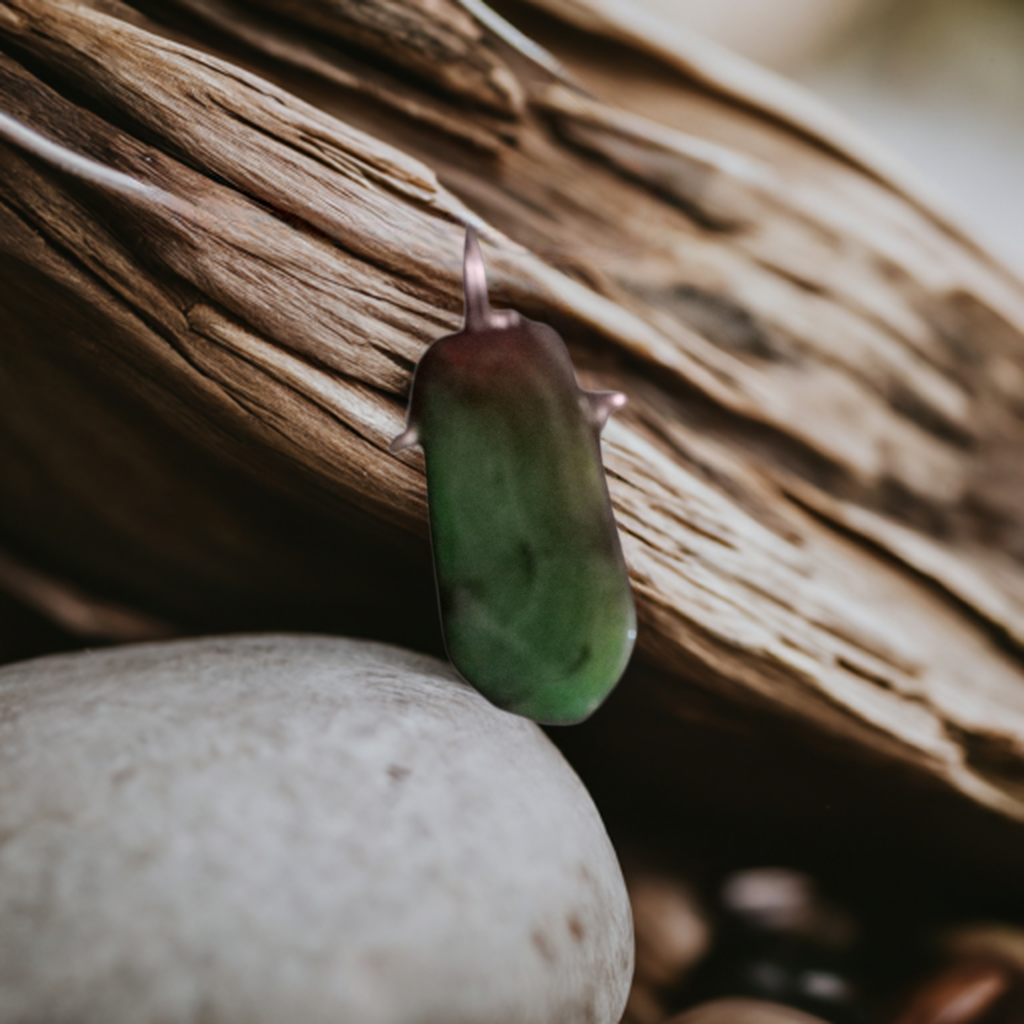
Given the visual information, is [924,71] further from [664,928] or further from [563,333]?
[664,928]

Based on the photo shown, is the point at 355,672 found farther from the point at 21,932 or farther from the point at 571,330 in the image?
the point at 571,330

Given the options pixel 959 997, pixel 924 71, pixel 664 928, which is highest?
pixel 924 71

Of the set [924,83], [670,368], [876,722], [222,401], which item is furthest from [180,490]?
[924,83]

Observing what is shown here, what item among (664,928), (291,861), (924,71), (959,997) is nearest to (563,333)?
(291,861)

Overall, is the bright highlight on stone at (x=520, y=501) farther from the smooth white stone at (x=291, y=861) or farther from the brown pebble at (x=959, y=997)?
the brown pebble at (x=959, y=997)

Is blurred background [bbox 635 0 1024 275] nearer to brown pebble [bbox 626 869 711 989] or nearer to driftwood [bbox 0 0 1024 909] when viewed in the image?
driftwood [bbox 0 0 1024 909]

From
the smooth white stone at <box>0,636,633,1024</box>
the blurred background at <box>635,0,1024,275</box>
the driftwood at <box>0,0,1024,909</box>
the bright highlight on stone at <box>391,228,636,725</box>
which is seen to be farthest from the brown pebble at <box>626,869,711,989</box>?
the blurred background at <box>635,0,1024,275</box>
